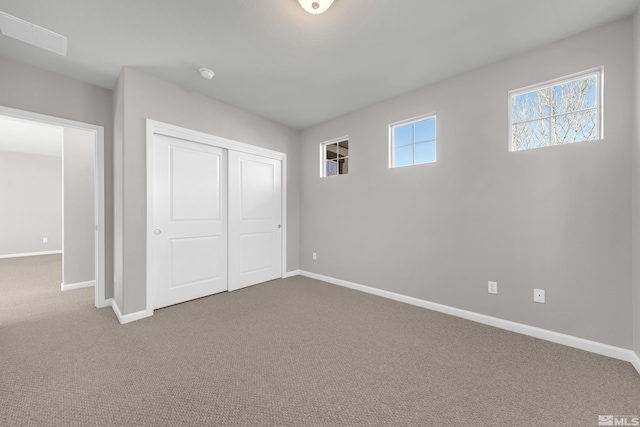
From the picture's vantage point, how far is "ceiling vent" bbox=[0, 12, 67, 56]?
1.90m

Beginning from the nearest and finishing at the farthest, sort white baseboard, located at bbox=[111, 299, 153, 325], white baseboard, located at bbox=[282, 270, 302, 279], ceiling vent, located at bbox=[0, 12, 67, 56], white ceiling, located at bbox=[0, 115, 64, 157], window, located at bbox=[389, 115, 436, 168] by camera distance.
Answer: ceiling vent, located at bbox=[0, 12, 67, 56]
white baseboard, located at bbox=[111, 299, 153, 325]
window, located at bbox=[389, 115, 436, 168]
white baseboard, located at bbox=[282, 270, 302, 279]
white ceiling, located at bbox=[0, 115, 64, 157]

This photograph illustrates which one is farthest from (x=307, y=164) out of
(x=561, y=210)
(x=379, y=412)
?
(x=379, y=412)

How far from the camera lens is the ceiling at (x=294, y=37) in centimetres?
181

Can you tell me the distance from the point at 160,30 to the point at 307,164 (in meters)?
2.69

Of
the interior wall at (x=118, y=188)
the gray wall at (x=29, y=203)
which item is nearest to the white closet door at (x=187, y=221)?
the interior wall at (x=118, y=188)

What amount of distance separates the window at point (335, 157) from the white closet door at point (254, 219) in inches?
30.3

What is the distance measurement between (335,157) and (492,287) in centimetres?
275

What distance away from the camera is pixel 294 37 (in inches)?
83.3

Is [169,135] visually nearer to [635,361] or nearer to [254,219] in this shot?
[254,219]

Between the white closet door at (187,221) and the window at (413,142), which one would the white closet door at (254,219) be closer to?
the white closet door at (187,221)

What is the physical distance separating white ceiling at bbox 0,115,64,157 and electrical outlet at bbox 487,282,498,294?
6.44 meters

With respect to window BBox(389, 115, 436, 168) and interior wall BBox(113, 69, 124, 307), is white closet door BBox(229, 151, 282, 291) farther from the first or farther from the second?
window BBox(389, 115, 436, 168)

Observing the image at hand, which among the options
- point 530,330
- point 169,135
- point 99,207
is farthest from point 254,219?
point 530,330

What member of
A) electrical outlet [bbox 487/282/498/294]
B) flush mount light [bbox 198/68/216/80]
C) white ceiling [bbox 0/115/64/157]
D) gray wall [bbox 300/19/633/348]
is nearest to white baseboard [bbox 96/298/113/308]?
flush mount light [bbox 198/68/216/80]
